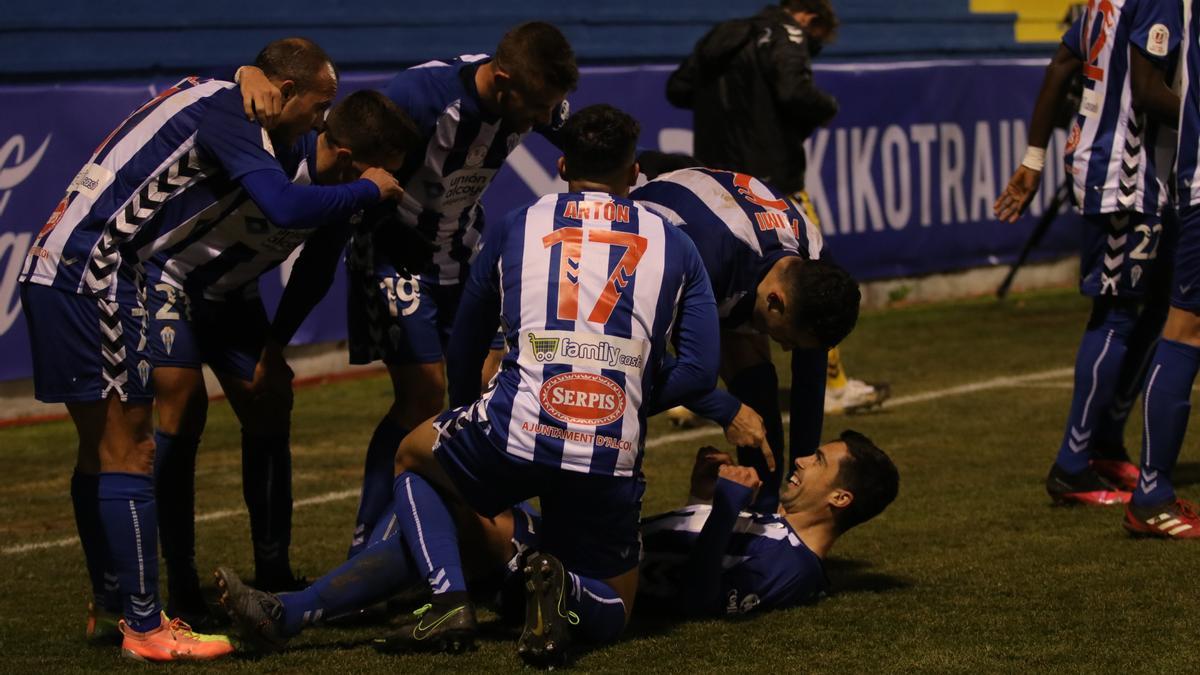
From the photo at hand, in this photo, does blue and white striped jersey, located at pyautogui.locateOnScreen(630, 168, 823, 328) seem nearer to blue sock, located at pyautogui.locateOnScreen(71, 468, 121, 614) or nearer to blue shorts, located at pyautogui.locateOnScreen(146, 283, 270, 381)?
blue shorts, located at pyautogui.locateOnScreen(146, 283, 270, 381)

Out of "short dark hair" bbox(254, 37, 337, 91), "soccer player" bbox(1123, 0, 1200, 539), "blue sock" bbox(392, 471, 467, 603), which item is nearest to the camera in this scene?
"blue sock" bbox(392, 471, 467, 603)

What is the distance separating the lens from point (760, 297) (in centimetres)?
523

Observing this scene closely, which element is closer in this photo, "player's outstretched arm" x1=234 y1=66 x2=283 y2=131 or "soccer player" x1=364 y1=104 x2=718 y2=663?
"soccer player" x1=364 y1=104 x2=718 y2=663

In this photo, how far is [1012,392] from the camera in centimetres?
984

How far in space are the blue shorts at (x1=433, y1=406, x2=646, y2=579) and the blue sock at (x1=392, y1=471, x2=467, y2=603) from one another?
113 mm

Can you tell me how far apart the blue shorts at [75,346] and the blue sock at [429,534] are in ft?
2.63

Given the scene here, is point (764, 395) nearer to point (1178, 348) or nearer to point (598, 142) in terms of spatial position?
point (598, 142)

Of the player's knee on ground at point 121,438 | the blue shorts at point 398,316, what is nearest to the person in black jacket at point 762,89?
the blue shorts at point 398,316

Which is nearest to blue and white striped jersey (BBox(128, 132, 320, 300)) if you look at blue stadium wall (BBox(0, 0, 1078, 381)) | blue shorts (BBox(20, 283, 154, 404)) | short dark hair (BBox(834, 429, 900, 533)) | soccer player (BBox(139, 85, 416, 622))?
soccer player (BBox(139, 85, 416, 622))

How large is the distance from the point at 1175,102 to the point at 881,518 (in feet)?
6.11

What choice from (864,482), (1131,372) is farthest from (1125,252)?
(864,482)

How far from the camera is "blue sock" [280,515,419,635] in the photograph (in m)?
4.78

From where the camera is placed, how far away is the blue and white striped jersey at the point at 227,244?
17.1ft

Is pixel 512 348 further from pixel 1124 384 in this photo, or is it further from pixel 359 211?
pixel 1124 384
